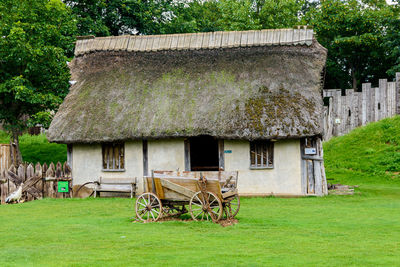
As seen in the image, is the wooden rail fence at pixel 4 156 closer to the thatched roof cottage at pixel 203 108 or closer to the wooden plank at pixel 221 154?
the thatched roof cottage at pixel 203 108

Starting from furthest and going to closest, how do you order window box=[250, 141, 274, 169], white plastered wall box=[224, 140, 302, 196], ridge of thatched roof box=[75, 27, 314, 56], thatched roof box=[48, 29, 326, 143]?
ridge of thatched roof box=[75, 27, 314, 56], window box=[250, 141, 274, 169], white plastered wall box=[224, 140, 302, 196], thatched roof box=[48, 29, 326, 143]

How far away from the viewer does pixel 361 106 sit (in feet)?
112

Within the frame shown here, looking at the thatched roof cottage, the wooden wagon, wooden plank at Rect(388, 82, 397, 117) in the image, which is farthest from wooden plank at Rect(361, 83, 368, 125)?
the wooden wagon

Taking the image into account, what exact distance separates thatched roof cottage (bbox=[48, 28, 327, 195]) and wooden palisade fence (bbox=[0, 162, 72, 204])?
88 cm

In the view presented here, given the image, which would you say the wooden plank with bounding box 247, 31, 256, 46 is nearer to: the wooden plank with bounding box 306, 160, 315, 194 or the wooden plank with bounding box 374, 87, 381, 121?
the wooden plank with bounding box 306, 160, 315, 194

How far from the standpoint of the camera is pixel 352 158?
97.7 ft

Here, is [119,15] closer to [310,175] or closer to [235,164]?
[235,164]

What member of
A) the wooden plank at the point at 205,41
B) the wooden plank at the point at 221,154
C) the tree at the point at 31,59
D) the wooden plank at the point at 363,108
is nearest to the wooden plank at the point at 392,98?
the wooden plank at the point at 363,108

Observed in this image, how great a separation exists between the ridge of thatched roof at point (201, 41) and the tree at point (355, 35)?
1785 cm

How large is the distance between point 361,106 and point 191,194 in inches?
886

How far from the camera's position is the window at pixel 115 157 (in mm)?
22128

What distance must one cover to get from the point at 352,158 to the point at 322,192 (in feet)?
31.7

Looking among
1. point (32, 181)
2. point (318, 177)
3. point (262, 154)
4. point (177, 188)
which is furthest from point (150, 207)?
point (32, 181)

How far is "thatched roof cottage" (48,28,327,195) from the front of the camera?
20.7m
